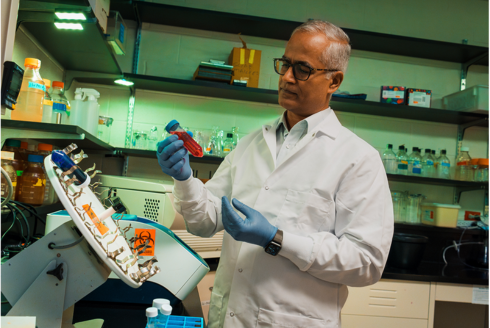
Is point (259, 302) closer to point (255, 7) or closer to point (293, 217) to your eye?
point (293, 217)

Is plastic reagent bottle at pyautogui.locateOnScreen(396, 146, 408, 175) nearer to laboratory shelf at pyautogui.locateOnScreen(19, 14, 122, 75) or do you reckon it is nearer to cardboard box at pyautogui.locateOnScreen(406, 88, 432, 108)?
cardboard box at pyautogui.locateOnScreen(406, 88, 432, 108)

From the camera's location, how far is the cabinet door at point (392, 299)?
2229mm

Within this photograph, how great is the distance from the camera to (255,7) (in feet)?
9.49

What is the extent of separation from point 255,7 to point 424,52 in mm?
1302

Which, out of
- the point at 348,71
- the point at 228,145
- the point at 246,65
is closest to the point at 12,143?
the point at 228,145

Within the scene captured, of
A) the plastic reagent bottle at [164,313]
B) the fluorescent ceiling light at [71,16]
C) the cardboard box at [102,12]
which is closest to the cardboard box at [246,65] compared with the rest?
the cardboard box at [102,12]

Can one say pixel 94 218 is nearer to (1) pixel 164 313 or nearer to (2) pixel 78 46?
(1) pixel 164 313

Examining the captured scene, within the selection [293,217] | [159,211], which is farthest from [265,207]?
[159,211]

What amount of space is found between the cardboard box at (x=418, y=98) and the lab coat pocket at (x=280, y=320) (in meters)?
2.12

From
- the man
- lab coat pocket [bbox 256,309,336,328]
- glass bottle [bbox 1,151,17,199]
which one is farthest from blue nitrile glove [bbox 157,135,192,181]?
glass bottle [bbox 1,151,17,199]

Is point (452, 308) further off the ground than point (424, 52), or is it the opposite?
point (424, 52)

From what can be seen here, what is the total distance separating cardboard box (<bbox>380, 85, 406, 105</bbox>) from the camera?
2801 millimetres

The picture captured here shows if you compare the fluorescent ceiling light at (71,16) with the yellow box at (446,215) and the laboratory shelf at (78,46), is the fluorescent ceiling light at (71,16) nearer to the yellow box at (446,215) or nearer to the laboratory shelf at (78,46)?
the laboratory shelf at (78,46)

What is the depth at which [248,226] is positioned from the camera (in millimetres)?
1051
